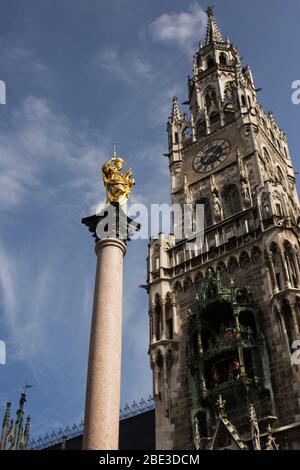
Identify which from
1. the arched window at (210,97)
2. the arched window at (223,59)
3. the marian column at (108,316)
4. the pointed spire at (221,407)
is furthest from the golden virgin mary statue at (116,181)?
the arched window at (223,59)

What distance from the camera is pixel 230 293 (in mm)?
32312

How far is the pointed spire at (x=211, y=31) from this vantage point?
58.2 metres

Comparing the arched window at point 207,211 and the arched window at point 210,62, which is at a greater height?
the arched window at point 210,62

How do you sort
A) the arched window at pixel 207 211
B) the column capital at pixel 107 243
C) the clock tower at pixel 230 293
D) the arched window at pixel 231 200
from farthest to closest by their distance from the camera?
the arched window at pixel 207 211
the arched window at pixel 231 200
the clock tower at pixel 230 293
the column capital at pixel 107 243

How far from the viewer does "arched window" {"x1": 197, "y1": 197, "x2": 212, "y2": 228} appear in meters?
39.9

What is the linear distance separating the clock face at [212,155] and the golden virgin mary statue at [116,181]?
808 inches

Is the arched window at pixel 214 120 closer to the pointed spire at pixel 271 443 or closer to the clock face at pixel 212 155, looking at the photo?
the clock face at pixel 212 155

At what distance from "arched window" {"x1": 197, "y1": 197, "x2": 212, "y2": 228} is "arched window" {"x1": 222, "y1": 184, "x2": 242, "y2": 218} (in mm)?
1148

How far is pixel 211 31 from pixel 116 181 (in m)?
42.6

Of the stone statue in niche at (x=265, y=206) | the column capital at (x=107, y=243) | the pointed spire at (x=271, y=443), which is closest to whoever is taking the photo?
the column capital at (x=107, y=243)

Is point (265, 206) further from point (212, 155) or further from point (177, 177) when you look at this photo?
point (177, 177)

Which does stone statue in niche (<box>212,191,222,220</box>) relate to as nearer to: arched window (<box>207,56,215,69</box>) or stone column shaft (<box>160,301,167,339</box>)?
stone column shaft (<box>160,301,167,339</box>)

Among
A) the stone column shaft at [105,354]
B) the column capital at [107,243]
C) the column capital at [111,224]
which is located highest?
the column capital at [111,224]
